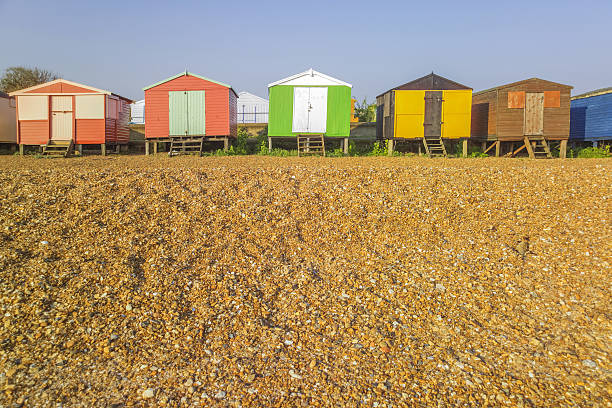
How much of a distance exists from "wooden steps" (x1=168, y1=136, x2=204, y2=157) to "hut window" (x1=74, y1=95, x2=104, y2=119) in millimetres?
3431

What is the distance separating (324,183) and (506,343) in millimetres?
4937

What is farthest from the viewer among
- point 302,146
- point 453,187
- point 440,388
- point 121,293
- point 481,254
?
point 302,146

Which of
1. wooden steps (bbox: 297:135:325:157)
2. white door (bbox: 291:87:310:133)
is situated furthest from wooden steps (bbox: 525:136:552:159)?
white door (bbox: 291:87:310:133)

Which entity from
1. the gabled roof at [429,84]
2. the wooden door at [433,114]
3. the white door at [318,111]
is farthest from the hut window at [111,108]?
the wooden door at [433,114]

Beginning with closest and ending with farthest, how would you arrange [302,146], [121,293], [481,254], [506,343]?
[506,343], [121,293], [481,254], [302,146]

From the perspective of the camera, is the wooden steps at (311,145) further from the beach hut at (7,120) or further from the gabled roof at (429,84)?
the beach hut at (7,120)

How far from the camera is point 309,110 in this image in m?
18.2

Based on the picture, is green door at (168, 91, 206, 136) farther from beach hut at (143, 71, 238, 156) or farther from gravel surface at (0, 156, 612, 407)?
gravel surface at (0, 156, 612, 407)

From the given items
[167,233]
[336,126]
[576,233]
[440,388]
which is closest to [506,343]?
[440,388]

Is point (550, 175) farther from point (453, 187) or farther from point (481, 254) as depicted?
point (481, 254)

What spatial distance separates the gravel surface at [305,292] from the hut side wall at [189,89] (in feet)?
33.9

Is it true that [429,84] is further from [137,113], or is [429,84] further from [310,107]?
[137,113]

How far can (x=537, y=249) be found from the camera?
5988 mm

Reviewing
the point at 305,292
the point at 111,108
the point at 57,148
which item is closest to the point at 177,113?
the point at 111,108
